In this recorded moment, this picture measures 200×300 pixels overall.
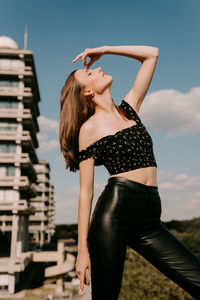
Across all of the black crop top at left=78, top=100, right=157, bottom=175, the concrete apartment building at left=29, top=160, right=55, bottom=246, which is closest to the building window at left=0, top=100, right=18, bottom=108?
the concrete apartment building at left=29, top=160, right=55, bottom=246

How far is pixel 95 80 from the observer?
276cm

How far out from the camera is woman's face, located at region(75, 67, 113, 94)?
2.75m

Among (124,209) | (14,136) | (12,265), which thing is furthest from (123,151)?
(14,136)

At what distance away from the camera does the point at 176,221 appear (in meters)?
61.7

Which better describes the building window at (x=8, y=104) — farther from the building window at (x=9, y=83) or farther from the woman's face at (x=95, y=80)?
the woman's face at (x=95, y=80)

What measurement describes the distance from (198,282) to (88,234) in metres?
0.87

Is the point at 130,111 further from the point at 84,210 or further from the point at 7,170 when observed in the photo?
the point at 7,170

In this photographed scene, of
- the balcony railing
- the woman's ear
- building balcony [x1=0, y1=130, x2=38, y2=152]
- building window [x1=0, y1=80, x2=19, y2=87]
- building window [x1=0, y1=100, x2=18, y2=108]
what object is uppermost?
building window [x1=0, y1=80, x2=19, y2=87]

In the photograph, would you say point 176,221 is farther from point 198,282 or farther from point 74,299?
point 198,282

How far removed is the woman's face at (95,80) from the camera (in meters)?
2.75

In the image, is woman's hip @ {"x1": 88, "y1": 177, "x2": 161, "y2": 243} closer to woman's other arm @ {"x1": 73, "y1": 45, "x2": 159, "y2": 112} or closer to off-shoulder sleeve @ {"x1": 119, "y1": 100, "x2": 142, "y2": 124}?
off-shoulder sleeve @ {"x1": 119, "y1": 100, "x2": 142, "y2": 124}

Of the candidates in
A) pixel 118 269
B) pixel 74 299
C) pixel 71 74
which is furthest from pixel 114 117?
pixel 74 299

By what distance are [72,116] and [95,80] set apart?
15.4 inches

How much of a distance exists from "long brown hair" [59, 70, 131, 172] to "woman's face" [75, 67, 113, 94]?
47 mm
